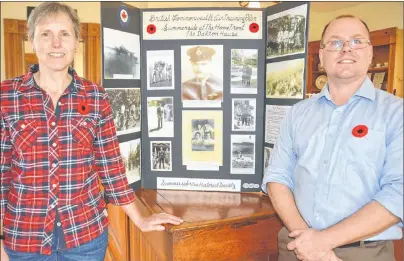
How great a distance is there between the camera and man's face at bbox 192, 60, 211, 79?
1.69m

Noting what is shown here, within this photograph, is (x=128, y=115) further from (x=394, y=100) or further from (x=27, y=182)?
(x=394, y=100)

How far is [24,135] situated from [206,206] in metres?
0.81

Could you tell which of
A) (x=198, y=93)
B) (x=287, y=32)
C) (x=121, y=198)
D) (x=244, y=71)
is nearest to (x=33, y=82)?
(x=121, y=198)

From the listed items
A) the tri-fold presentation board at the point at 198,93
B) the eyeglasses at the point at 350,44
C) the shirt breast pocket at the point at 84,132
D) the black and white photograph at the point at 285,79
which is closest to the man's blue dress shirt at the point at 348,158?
the eyeglasses at the point at 350,44

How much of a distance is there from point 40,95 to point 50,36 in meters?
0.19

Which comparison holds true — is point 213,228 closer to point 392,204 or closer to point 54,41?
point 392,204

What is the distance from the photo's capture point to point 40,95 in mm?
1104

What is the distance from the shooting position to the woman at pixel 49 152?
1080 mm

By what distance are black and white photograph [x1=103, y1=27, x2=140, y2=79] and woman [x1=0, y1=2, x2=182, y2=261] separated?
396 mm

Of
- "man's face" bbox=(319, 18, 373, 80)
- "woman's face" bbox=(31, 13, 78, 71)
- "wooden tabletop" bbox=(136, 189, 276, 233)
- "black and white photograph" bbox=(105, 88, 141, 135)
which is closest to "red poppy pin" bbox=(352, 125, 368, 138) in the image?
"man's face" bbox=(319, 18, 373, 80)

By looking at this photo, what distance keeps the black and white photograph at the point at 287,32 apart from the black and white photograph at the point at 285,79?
49 mm

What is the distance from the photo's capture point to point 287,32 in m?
1.54

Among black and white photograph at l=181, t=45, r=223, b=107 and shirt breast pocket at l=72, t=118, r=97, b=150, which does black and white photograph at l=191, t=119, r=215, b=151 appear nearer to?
black and white photograph at l=181, t=45, r=223, b=107

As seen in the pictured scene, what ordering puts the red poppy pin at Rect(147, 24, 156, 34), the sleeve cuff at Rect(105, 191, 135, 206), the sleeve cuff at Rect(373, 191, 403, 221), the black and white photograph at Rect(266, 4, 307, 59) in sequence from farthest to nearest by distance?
the red poppy pin at Rect(147, 24, 156, 34), the black and white photograph at Rect(266, 4, 307, 59), the sleeve cuff at Rect(105, 191, 135, 206), the sleeve cuff at Rect(373, 191, 403, 221)
